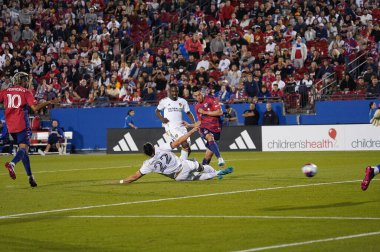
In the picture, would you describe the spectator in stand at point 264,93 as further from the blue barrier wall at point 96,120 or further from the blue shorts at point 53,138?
the blue shorts at point 53,138

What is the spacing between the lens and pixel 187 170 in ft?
61.1

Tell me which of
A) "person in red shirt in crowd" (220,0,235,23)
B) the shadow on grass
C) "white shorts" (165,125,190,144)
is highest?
"person in red shirt in crowd" (220,0,235,23)

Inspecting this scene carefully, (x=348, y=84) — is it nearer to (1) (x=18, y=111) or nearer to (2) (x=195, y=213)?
(1) (x=18, y=111)

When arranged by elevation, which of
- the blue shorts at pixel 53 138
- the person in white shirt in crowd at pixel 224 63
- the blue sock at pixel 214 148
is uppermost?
the person in white shirt in crowd at pixel 224 63

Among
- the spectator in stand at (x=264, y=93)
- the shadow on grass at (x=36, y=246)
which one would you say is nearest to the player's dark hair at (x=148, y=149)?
the shadow on grass at (x=36, y=246)

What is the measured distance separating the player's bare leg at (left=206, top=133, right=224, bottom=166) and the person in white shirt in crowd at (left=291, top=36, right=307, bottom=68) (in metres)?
13.9

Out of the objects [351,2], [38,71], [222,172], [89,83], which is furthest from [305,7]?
[222,172]

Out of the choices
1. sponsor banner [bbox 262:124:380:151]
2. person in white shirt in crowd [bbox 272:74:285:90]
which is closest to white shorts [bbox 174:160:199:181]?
sponsor banner [bbox 262:124:380:151]

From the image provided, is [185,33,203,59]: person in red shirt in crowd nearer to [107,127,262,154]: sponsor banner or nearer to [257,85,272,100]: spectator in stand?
[257,85,272,100]: spectator in stand

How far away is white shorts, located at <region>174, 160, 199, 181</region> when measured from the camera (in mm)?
18500

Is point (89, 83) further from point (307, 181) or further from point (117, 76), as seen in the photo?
point (307, 181)

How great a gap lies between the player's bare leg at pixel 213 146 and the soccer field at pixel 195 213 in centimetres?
57

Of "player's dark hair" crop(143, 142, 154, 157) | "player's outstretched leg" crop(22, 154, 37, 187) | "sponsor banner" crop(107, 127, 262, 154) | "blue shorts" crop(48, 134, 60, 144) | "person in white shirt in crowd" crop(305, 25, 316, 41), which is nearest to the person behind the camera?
"player's dark hair" crop(143, 142, 154, 157)

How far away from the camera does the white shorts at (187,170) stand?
18.5 meters
